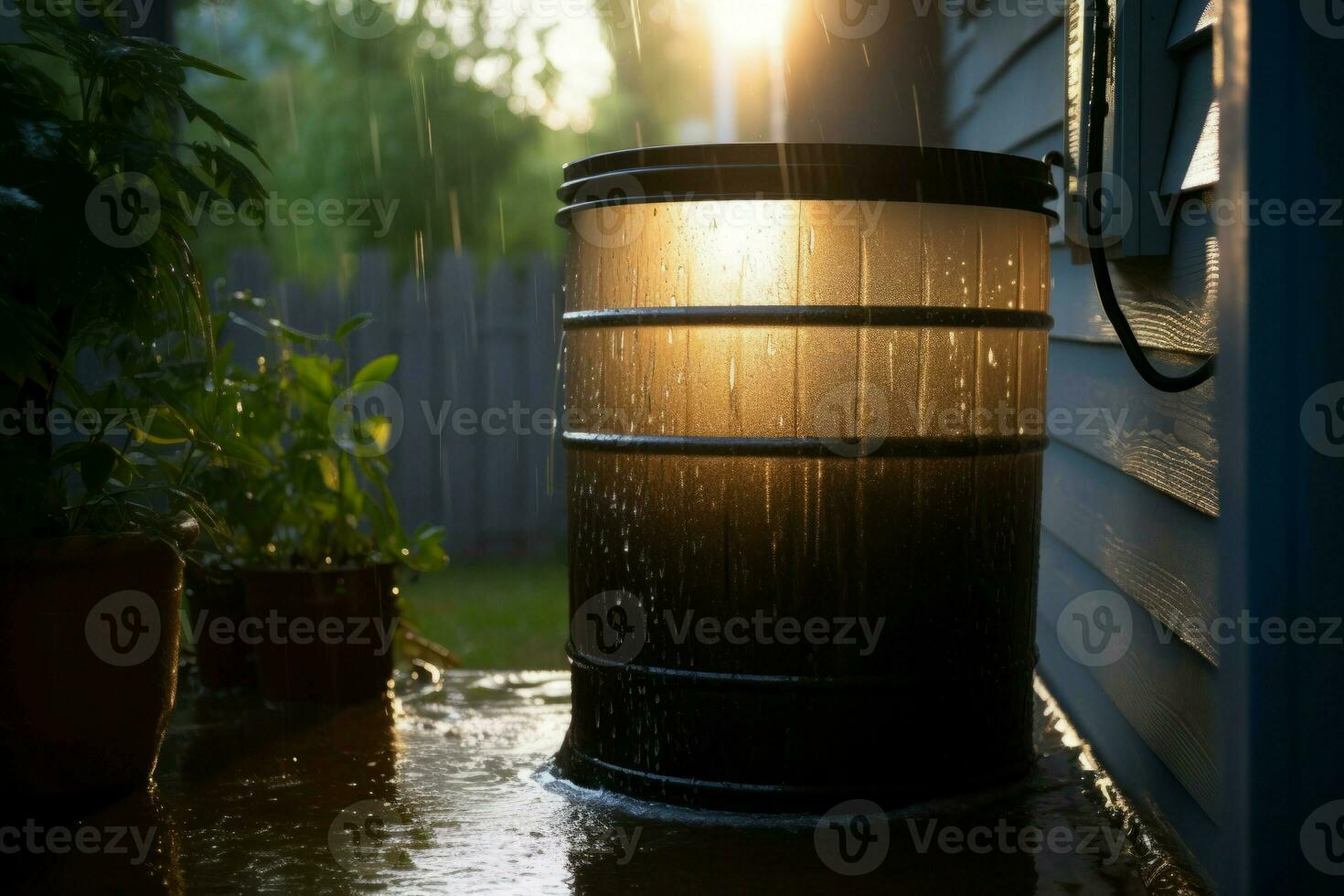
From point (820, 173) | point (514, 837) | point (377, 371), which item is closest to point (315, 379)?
point (377, 371)

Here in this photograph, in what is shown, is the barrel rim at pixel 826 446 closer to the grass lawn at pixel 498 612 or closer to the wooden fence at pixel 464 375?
the grass lawn at pixel 498 612

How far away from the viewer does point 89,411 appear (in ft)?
7.25

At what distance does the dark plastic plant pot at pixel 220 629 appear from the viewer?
10.1 feet

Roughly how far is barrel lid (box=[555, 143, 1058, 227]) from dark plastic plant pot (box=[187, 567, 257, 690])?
1.60 m

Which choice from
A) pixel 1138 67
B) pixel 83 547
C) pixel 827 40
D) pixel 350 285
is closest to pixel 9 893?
pixel 83 547

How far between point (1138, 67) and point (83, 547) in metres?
1.87

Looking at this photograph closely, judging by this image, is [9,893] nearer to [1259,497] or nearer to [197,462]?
[197,462]

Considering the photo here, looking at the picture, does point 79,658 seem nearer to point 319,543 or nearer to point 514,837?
point 514,837

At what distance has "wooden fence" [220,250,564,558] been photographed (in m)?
7.61

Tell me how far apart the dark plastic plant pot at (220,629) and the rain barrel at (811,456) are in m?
1.30

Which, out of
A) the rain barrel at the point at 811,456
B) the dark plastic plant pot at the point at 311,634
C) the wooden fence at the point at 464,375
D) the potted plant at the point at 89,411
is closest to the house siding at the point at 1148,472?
the rain barrel at the point at 811,456

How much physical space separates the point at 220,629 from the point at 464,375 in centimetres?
483

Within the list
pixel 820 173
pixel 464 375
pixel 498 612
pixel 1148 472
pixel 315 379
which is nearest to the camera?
pixel 820 173

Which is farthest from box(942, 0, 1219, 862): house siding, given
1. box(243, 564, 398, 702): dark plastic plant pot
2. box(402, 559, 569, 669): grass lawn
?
box(402, 559, 569, 669): grass lawn
